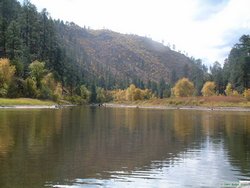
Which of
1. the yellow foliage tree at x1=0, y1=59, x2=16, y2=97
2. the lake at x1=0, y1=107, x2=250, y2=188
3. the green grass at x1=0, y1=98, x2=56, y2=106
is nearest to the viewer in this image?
the lake at x1=0, y1=107, x2=250, y2=188

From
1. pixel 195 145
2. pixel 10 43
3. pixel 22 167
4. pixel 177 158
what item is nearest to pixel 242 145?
pixel 195 145

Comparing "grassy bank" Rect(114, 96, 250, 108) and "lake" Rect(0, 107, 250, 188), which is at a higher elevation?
"grassy bank" Rect(114, 96, 250, 108)

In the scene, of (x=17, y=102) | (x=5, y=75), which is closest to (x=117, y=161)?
(x=17, y=102)

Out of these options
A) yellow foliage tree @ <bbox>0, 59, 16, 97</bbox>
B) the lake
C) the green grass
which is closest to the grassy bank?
the green grass

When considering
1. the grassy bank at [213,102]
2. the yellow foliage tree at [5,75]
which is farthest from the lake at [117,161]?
the grassy bank at [213,102]

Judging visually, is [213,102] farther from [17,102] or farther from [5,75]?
[5,75]

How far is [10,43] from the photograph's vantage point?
169 metres

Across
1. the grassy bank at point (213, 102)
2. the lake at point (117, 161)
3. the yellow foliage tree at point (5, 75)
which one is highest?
the yellow foliage tree at point (5, 75)

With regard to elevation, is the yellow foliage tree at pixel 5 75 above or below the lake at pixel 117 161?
above

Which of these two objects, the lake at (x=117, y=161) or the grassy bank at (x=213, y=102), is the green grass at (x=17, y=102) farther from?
the lake at (x=117, y=161)

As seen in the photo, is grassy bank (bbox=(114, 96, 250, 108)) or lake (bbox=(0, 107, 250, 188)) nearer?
lake (bbox=(0, 107, 250, 188))

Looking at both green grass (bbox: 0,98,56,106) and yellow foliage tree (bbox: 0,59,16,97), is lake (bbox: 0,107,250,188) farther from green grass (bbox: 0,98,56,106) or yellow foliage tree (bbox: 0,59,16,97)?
yellow foliage tree (bbox: 0,59,16,97)

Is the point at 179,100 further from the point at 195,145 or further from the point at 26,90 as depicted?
the point at 195,145

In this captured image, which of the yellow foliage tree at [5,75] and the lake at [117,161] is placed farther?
the yellow foliage tree at [5,75]
